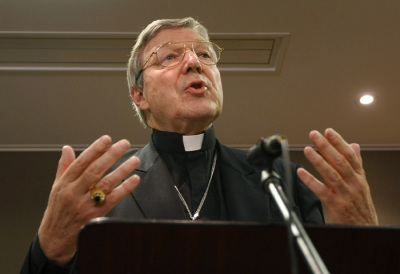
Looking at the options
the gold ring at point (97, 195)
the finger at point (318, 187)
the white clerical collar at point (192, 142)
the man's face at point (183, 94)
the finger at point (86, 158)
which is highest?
the man's face at point (183, 94)

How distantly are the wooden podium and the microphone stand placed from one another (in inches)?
1.4

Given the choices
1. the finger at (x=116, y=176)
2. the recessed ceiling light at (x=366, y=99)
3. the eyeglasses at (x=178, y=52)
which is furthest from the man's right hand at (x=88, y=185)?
the recessed ceiling light at (x=366, y=99)

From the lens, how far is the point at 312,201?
155 centimetres

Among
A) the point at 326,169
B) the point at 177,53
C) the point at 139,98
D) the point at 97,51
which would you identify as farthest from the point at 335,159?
the point at 97,51

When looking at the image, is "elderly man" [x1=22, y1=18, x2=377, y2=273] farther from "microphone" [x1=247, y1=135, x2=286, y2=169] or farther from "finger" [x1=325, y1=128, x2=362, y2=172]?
"microphone" [x1=247, y1=135, x2=286, y2=169]

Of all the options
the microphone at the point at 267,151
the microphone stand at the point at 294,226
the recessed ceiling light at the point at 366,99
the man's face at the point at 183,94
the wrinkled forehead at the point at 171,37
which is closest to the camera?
the microphone stand at the point at 294,226

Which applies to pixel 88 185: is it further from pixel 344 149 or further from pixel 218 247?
pixel 344 149

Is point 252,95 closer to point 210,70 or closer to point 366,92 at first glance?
point 366,92

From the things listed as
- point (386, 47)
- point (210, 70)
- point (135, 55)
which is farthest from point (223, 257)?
point (386, 47)

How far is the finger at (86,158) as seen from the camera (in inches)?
43.5

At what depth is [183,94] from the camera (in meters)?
1.85

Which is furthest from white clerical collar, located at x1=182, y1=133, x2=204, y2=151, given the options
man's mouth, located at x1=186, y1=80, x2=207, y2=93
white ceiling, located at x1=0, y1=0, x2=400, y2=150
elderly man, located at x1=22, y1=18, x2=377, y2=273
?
white ceiling, located at x1=0, y1=0, x2=400, y2=150

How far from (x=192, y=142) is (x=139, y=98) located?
0.35 m

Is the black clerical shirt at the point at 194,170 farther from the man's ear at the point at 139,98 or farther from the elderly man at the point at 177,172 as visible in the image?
the man's ear at the point at 139,98
